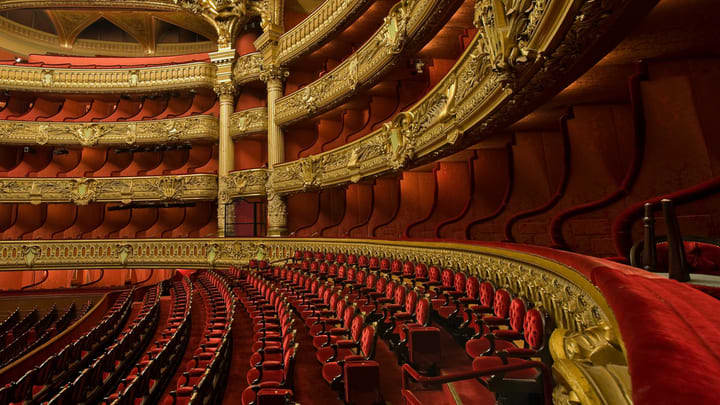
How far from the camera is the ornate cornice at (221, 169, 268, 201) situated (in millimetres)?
7129

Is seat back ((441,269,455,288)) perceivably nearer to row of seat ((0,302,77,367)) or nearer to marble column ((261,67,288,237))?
row of seat ((0,302,77,367))

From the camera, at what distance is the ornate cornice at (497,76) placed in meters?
1.57

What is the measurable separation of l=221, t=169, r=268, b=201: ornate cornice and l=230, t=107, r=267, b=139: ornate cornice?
2.82 feet

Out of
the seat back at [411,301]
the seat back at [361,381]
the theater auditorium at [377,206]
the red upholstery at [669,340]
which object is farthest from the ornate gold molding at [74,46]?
the red upholstery at [669,340]

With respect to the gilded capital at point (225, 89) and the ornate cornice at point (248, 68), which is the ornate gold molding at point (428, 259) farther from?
the ornate cornice at point (248, 68)

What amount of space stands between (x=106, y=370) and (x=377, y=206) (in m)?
3.93

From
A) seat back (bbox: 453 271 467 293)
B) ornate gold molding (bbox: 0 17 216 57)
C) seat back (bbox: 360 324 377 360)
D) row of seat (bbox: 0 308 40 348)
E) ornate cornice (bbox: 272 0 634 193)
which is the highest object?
ornate gold molding (bbox: 0 17 216 57)

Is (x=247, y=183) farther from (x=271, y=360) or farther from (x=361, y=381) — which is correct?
(x=361, y=381)

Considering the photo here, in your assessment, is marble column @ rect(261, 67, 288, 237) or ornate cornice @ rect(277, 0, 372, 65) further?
marble column @ rect(261, 67, 288, 237)

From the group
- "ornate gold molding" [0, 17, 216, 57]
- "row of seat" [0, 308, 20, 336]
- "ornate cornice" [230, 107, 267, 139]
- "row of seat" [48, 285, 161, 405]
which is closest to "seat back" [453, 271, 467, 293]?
"row of seat" [48, 285, 161, 405]

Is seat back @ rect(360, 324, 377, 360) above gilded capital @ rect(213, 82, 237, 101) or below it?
below

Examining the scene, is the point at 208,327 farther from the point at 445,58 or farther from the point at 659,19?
the point at 445,58

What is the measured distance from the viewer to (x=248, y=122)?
7691 millimetres

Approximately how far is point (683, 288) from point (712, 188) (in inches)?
36.9
